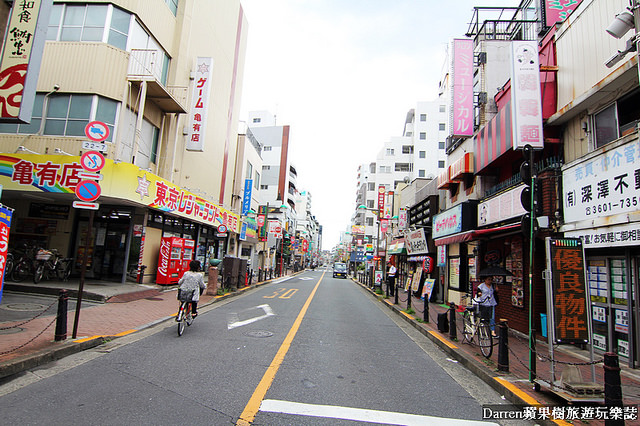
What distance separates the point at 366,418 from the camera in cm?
416

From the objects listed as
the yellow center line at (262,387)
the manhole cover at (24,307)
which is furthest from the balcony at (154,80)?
the yellow center line at (262,387)

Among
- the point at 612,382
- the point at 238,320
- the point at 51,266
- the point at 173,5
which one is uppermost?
the point at 173,5

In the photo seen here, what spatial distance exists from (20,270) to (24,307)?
4.33 meters

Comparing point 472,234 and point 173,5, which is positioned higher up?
point 173,5

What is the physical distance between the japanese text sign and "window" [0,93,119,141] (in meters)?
16.1

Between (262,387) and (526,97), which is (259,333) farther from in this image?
(526,97)

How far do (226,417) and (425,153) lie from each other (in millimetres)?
57612

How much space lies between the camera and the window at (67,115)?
13.4 m

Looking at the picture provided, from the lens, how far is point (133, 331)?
809cm

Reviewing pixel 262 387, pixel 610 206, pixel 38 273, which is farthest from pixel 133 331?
pixel 610 206

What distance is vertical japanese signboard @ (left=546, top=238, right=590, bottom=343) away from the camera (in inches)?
197

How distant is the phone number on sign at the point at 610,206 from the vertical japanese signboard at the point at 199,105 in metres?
17.1

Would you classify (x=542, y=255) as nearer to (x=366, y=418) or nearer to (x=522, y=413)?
(x=522, y=413)

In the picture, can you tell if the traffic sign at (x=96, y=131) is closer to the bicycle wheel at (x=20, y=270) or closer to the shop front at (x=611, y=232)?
the bicycle wheel at (x=20, y=270)
